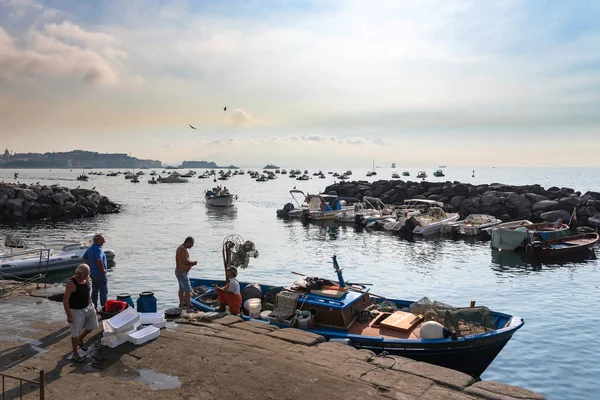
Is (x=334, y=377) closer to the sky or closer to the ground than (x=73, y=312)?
closer to the ground

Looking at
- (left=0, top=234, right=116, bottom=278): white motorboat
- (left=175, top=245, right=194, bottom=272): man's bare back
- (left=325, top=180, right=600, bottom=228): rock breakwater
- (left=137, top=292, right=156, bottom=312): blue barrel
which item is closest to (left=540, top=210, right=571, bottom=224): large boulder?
(left=325, top=180, right=600, bottom=228): rock breakwater

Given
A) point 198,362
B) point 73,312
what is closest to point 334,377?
point 198,362

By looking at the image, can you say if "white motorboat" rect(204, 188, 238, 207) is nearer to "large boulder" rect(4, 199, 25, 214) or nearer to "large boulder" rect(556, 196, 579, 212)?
"large boulder" rect(4, 199, 25, 214)

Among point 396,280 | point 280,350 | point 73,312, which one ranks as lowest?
point 396,280

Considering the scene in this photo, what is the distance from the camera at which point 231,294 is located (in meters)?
13.0

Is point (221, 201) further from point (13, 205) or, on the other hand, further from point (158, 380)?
point (158, 380)

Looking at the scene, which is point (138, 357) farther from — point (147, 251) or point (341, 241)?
point (341, 241)

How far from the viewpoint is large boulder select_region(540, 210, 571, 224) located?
4400 cm

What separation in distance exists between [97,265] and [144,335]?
316 centimetres

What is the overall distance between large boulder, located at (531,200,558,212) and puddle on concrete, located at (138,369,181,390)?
49231 mm

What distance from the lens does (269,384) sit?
8.07 m

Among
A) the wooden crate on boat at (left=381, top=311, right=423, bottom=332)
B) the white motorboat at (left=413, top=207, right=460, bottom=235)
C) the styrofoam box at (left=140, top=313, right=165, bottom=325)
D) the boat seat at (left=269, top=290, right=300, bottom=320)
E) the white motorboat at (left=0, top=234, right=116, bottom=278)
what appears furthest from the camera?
the white motorboat at (left=413, top=207, right=460, bottom=235)

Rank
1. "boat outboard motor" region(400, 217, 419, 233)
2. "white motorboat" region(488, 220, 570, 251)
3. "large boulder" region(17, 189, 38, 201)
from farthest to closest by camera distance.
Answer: "large boulder" region(17, 189, 38, 201) → "boat outboard motor" region(400, 217, 419, 233) → "white motorboat" region(488, 220, 570, 251)

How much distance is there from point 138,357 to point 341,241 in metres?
29.2
